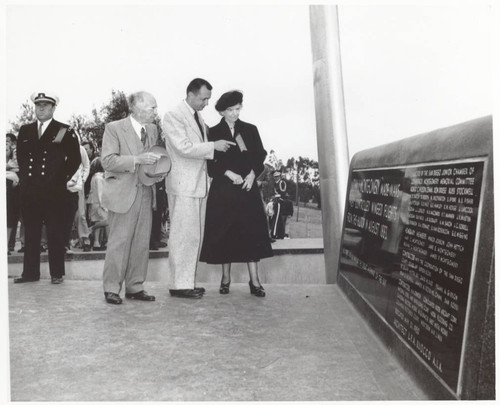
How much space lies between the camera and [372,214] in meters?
3.66

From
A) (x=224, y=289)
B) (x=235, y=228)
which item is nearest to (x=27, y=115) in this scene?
(x=235, y=228)

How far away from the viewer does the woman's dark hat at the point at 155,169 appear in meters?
4.15

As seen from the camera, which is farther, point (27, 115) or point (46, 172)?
point (46, 172)

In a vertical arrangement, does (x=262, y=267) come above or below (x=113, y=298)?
below

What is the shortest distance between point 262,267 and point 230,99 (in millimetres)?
4010

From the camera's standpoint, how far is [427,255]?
2.36 metres

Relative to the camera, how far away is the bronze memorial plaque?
1994 mm

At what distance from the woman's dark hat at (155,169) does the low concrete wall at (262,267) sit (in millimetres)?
3085

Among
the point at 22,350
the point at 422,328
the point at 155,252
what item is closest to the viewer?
the point at 422,328

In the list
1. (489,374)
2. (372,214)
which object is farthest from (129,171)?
(489,374)

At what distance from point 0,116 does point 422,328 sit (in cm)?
216

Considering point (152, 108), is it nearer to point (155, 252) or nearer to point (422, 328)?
point (422, 328)

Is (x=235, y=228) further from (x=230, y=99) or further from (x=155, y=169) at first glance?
(x=230, y=99)

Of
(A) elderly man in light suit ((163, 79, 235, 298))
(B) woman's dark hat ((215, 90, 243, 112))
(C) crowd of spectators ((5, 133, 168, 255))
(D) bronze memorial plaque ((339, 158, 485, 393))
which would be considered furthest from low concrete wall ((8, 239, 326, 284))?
(D) bronze memorial plaque ((339, 158, 485, 393))
